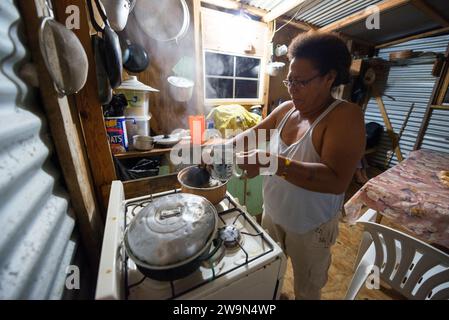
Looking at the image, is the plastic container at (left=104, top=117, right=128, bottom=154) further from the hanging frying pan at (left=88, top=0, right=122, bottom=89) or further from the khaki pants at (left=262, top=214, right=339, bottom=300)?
the khaki pants at (left=262, top=214, right=339, bottom=300)

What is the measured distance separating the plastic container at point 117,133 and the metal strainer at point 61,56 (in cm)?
60

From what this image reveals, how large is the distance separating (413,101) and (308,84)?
14.2 feet

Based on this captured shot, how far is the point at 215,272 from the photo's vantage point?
62 cm

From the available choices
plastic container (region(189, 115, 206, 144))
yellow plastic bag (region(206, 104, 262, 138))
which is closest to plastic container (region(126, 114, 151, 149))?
plastic container (region(189, 115, 206, 144))

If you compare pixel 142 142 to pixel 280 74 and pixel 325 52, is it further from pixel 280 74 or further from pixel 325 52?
pixel 280 74

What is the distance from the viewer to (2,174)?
16.6 inches

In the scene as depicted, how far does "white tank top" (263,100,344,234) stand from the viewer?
90cm

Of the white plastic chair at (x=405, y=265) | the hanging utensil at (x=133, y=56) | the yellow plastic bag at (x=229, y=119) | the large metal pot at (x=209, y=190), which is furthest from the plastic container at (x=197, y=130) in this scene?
the white plastic chair at (x=405, y=265)

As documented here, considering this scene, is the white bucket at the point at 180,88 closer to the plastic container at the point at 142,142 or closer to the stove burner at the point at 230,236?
the plastic container at the point at 142,142

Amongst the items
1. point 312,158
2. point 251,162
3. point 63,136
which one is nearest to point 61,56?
point 63,136

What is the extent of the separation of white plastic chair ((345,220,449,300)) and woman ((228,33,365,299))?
1.22 ft
